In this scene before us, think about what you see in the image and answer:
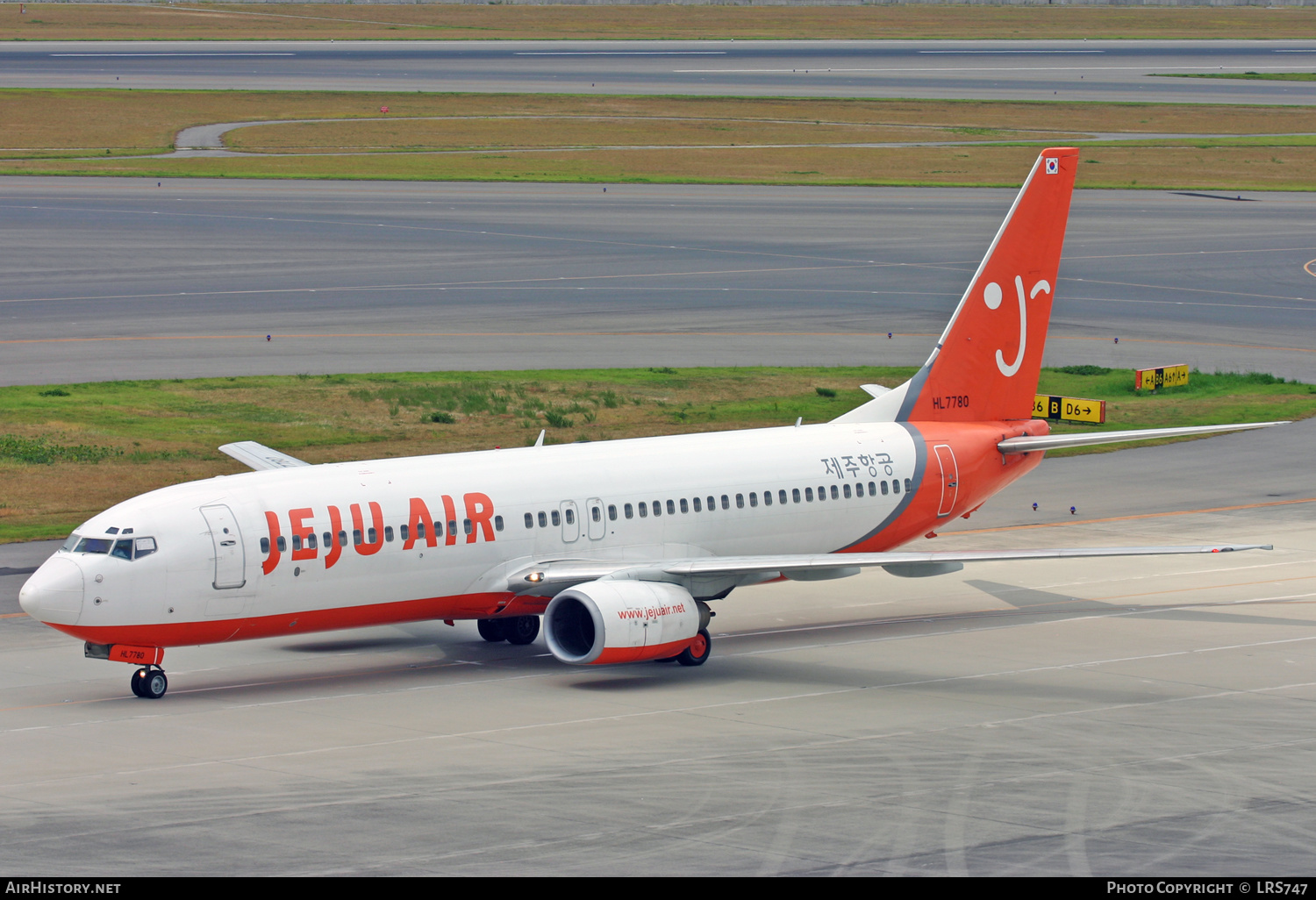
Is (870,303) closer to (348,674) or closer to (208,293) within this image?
(208,293)

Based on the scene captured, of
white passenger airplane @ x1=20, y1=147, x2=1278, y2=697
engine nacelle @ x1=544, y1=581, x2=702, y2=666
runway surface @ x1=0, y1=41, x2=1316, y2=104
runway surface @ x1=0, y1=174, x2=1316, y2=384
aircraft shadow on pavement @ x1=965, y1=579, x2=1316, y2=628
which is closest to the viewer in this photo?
white passenger airplane @ x1=20, y1=147, x2=1278, y2=697

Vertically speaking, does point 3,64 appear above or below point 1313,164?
above

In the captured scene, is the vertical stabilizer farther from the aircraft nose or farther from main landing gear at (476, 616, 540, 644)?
the aircraft nose

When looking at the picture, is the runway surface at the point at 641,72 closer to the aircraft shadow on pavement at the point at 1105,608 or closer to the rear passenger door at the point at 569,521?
the aircraft shadow on pavement at the point at 1105,608

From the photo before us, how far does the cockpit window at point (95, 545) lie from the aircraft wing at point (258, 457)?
8.39m

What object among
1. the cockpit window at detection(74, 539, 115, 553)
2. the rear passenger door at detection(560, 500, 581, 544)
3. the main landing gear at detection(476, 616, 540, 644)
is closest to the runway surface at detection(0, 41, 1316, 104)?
the main landing gear at detection(476, 616, 540, 644)

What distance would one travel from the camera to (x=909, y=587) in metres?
43.5

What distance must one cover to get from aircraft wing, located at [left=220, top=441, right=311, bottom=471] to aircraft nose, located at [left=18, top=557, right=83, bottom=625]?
9136 mm

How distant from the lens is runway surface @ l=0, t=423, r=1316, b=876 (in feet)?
74.6

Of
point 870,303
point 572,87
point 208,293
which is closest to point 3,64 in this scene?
point 572,87

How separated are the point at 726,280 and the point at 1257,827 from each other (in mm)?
61658

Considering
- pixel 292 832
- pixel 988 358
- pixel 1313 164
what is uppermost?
pixel 1313 164

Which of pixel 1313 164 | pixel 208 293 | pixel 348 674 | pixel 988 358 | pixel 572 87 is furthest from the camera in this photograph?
pixel 572 87

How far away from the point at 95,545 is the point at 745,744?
40.2ft
